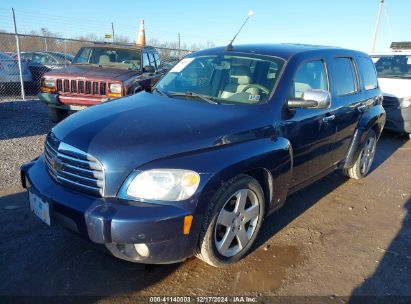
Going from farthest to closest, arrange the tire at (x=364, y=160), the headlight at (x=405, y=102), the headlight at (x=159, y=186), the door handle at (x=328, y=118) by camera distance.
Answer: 1. the headlight at (x=405, y=102)
2. the tire at (x=364, y=160)
3. the door handle at (x=328, y=118)
4. the headlight at (x=159, y=186)

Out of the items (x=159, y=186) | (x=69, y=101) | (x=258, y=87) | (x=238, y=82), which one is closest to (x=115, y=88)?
(x=69, y=101)

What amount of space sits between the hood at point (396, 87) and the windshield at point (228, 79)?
5.54m

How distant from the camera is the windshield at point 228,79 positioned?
341 centimetres

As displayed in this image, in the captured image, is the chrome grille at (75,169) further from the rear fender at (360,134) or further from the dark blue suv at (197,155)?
the rear fender at (360,134)

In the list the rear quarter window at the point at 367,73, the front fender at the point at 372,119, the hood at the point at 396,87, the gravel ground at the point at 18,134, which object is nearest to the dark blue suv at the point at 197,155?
the front fender at the point at 372,119

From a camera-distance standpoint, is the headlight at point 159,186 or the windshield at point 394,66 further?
the windshield at point 394,66

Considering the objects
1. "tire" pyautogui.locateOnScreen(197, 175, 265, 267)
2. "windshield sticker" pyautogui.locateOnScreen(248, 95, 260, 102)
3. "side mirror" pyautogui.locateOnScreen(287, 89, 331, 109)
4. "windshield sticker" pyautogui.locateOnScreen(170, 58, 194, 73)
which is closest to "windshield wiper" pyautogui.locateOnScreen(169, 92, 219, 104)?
"windshield sticker" pyautogui.locateOnScreen(248, 95, 260, 102)

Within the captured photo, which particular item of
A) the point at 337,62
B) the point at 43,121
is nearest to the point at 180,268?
the point at 337,62

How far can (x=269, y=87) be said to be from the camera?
133 inches

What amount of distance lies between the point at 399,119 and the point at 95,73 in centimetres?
653

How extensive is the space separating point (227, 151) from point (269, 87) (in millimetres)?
1000

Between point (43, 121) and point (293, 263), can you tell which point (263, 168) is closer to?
point (293, 263)

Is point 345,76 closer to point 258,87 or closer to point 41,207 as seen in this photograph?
point 258,87

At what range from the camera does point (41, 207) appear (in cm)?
272
